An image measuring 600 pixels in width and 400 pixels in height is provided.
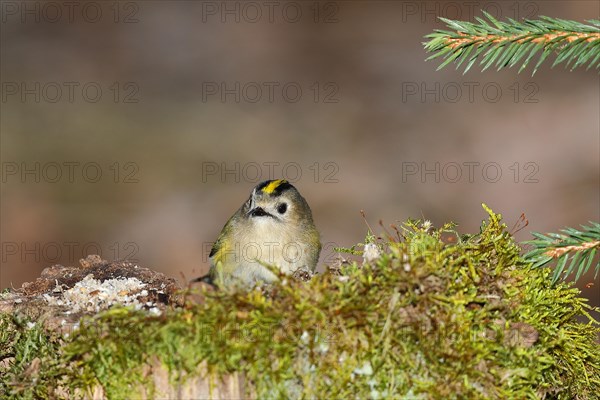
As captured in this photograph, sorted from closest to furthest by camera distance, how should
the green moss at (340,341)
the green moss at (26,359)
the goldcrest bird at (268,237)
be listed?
the green moss at (340,341) → the green moss at (26,359) → the goldcrest bird at (268,237)

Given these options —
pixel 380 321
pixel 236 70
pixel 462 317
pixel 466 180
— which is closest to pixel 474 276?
pixel 462 317

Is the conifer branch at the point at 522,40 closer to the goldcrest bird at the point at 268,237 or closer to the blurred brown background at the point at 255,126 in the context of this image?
the goldcrest bird at the point at 268,237

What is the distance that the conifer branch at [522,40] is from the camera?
8.51ft

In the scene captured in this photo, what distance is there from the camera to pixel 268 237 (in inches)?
158

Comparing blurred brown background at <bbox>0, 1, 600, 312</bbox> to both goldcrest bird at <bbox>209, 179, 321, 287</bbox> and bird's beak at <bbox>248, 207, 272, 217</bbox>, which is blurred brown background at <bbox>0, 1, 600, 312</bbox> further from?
bird's beak at <bbox>248, 207, 272, 217</bbox>

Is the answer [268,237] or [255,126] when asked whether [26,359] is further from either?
[255,126]

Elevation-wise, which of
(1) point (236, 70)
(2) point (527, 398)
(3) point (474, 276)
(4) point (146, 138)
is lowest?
(2) point (527, 398)

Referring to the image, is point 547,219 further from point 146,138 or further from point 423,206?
point 146,138

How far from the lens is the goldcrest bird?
3877mm

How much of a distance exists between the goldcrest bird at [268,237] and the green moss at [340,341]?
1.41 meters

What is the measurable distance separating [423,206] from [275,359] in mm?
6214

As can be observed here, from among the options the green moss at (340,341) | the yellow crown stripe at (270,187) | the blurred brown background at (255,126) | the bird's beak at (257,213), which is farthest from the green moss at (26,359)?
the blurred brown background at (255,126)

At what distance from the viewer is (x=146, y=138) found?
9.62 meters

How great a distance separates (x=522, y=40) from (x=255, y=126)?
283 inches
